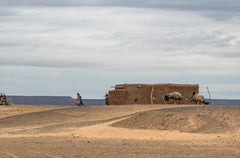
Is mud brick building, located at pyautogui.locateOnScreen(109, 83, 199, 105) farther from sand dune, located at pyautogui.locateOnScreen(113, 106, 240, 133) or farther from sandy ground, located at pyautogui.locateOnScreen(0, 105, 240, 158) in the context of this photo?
sand dune, located at pyautogui.locateOnScreen(113, 106, 240, 133)

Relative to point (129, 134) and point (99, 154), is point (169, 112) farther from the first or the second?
point (99, 154)

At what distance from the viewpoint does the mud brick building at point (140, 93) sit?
42344mm

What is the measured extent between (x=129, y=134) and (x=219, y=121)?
431 cm

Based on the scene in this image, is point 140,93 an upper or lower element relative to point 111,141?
upper

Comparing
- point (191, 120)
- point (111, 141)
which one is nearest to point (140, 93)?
point (191, 120)

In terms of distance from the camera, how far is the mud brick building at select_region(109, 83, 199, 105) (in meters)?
42.3

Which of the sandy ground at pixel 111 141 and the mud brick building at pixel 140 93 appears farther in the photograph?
the mud brick building at pixel 140 93

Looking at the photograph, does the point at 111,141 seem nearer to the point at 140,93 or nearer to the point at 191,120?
the point at 191,120

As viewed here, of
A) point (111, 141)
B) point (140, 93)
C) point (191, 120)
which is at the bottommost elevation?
point (111, 141)

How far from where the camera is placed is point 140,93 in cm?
4266

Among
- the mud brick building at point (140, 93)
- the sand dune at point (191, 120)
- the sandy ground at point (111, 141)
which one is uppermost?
the mud brick building at point (140, 93)

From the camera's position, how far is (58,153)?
13.7 metres

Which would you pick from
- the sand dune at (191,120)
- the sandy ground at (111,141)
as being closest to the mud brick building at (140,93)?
the sandy ground at (111,141)

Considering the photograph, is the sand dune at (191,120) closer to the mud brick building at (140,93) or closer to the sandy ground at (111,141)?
the sandy ground at (111,141)
